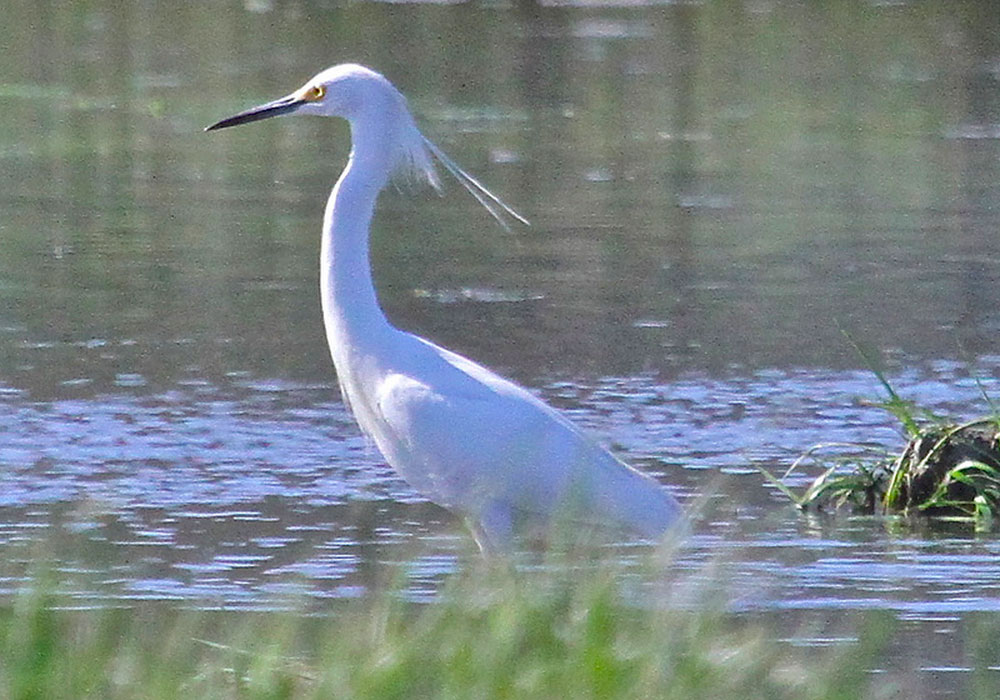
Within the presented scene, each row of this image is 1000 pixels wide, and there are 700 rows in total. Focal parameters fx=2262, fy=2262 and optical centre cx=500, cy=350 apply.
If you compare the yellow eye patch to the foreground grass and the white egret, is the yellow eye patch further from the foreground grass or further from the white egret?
the foreground grass

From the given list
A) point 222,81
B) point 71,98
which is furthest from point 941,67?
point 71,98

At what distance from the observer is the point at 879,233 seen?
45.2ft

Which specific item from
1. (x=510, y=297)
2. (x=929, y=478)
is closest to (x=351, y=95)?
(x=929, y=478)

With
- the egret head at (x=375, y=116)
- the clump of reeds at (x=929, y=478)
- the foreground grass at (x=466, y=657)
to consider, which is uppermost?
the egret head at (x=375, y=116)

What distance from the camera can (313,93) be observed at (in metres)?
7.24

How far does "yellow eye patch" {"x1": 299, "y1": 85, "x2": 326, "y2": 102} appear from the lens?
7199 millimetres

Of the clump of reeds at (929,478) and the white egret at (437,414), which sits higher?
the white egret at (437,414)

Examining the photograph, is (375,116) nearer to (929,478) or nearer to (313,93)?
(313,93)

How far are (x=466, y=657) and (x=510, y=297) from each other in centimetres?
739

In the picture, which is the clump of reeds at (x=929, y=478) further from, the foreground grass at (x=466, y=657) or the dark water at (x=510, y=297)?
the foreground grass at (x=466, y=657)

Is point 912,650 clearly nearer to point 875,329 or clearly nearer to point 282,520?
point 282,520

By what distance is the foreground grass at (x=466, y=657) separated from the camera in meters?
4.22

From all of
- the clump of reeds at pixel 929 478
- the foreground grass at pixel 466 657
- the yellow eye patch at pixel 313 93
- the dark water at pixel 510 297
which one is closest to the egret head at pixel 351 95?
the yellow eye patch at pixel 313 93

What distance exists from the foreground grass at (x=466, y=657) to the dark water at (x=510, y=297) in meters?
A: 0.22
